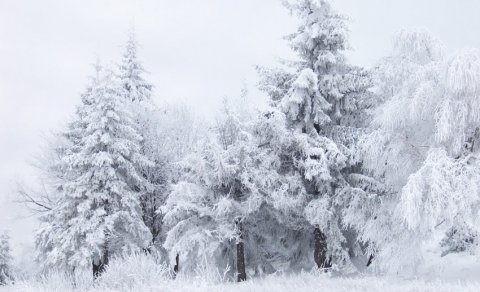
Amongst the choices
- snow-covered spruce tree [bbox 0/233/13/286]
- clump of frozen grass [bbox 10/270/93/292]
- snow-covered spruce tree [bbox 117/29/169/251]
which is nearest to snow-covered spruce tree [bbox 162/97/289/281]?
snow-covered spruce tree [bbox 117/29/169/251]

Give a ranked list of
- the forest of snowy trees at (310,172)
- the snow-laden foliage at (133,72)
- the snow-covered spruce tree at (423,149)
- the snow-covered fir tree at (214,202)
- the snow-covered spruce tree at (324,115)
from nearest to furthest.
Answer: the snow-covered spruce tree at (423,149) < the forest of snowy trees at (310,172) < the snow-covered spruce tree at (324,115) < the snow-covered fir tree at (214,202) < the snow-laden foliage at (133,72)

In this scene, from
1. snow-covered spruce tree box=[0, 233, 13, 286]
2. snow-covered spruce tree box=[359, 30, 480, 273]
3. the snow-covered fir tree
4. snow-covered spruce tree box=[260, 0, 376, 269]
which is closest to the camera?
snow-covered spruce tree box=[359, 30, 480, 273]

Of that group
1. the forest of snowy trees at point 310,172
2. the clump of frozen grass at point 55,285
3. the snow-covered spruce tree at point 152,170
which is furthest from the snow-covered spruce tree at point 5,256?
the clump of frozen grass at point 55,285

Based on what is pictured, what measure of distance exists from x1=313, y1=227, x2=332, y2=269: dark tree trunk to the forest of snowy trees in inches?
1.7

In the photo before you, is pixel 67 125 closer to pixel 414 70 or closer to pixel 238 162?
pixel 238 162

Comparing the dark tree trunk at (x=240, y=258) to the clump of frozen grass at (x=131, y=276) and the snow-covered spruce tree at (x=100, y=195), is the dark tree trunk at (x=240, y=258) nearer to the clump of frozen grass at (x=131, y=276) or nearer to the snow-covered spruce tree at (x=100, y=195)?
the snow-covered spruce tree at (x=100, y=195)

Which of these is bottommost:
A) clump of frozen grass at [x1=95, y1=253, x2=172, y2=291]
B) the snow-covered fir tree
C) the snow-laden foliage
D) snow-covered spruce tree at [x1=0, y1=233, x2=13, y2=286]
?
snow-covered spruce tree at [x1=0, y1=233, x2=13, y2=286]

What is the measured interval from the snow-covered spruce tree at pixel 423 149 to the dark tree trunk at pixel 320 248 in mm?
2135

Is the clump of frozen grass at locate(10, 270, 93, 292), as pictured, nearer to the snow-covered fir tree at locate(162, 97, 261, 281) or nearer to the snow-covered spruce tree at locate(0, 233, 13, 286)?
the snow-covered fir tree at locate(162, 97, 261, 281)

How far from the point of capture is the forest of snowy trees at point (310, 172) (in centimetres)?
1304

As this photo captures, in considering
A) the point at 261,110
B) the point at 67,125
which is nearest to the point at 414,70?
the point at 261,110

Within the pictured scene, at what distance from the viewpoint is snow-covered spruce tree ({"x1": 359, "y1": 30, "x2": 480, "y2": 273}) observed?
12.3m

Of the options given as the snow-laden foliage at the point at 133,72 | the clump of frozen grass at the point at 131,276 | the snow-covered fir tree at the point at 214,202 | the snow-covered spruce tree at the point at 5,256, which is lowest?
the snow-covered spruce tree at the point at 5,256

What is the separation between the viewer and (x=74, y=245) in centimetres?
1870
